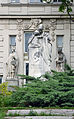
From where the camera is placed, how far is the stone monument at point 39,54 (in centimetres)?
1969

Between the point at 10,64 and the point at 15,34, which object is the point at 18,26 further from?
the point at 10,64

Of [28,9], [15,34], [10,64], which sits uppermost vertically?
[28,9]

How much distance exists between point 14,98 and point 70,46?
1521 centimetres

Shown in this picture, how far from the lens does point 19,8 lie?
30656 mm

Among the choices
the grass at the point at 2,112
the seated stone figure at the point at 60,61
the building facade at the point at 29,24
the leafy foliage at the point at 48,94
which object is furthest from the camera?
the building facade at the point at 29,24

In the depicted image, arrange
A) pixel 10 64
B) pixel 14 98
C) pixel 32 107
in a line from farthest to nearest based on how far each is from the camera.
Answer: pixel 10 64
pixel 14 98
pixel 32 107

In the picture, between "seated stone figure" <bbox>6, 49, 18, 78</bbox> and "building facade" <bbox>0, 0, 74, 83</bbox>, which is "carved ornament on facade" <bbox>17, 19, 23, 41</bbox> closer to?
"building facade" <bbox>0, 0, 74, 83</bbox>

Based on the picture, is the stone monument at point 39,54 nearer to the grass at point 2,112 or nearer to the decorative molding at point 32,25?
the grass at point 2,112

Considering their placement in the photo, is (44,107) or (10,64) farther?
(10,64)

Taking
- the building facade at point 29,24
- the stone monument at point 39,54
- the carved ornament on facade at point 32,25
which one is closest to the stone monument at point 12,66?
the building facade at point 29,24

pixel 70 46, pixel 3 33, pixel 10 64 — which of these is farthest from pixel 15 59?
pixel 70 46

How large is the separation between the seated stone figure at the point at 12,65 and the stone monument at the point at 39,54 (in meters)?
9.52

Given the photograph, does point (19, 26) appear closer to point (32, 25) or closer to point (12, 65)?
point (32, 25)

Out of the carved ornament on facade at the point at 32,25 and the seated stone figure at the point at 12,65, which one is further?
the carved ornament on facade at the point at 32,25
